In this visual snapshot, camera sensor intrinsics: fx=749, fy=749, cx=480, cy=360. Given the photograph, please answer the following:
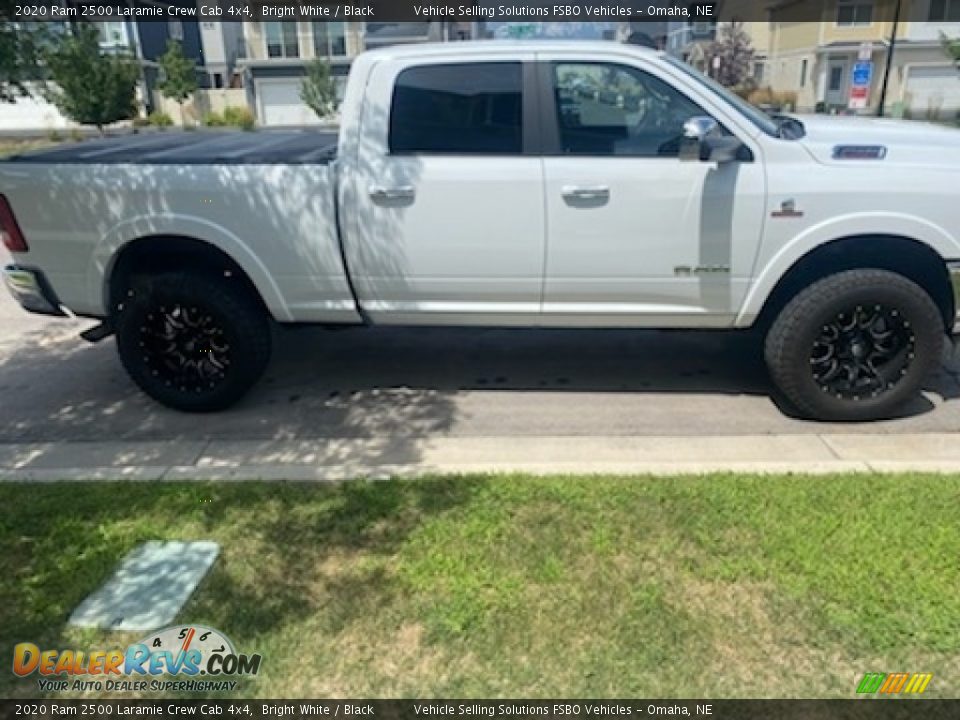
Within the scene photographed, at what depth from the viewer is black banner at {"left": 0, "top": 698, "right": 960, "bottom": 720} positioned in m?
2.27

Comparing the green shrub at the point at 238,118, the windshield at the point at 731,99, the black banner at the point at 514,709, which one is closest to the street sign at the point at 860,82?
the windshield at the point at 731,99

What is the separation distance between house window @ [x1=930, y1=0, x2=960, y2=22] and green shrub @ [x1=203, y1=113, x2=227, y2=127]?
37.5 metres

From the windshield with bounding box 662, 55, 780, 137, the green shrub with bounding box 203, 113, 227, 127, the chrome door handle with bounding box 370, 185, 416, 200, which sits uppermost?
the windshield with bounding box 662, 55, 780, 137

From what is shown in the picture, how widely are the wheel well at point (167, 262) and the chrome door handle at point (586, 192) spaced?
6.17 ft

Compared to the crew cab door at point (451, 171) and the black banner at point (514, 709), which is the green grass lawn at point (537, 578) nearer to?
the black banner at point (514, 709)

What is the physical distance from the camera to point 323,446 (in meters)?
4.08

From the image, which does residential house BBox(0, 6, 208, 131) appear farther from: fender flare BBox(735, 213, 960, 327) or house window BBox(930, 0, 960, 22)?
house window BBox(930, 0, 960, 22)

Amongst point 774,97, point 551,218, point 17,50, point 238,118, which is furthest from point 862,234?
point 774,97

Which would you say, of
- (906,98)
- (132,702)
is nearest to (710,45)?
(906,98)

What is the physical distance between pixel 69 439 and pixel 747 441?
148 inches

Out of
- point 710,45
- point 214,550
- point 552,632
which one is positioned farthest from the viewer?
point 710,45

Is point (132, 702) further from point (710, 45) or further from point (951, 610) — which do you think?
point (710, 45)

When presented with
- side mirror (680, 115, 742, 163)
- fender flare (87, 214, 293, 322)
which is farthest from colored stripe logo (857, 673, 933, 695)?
fender flare (87, 214, 293, 322)

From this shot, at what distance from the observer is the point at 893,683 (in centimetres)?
237
